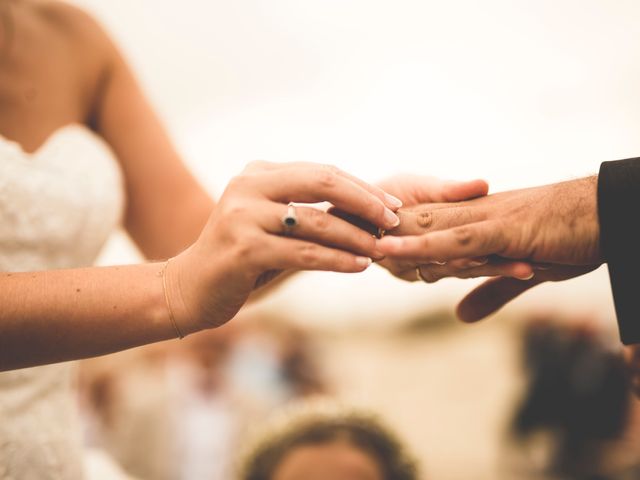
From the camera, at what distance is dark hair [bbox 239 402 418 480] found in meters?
1.73

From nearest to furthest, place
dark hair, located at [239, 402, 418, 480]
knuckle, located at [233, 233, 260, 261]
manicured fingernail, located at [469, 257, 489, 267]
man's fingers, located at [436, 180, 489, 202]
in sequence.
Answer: knuckle, located at [233, 233, 260, 261], manicured fingernail, located at [469, 257, 489, 267], man's fingers, located at [436, 180, 489, 202], dark hair, located at [239, 402, 418, 480]

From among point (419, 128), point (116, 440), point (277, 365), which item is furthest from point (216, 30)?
point (116, 440)

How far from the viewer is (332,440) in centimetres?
171

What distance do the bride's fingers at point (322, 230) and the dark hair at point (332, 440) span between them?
114 centimetres

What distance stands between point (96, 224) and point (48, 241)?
12cm

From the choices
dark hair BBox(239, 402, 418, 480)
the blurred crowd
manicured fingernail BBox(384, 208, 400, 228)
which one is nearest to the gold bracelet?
manicured fingernail BBox(384, 208, 400, 228)

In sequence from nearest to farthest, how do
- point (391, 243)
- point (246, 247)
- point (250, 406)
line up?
point (246, 247)
point (391, 243)
point (250, 406)

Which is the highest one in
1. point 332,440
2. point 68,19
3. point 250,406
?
point 68,19

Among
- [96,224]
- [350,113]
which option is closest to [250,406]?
[350,113]

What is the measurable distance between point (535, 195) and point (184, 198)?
2.71ft

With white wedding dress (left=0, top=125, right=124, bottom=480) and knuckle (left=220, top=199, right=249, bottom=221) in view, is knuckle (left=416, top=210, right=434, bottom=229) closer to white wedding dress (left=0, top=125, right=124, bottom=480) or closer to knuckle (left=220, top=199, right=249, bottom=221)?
knuckle (left=220, top=199, right=249, bottom=221)

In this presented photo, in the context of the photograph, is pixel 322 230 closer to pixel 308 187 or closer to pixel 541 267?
pixel 308 187

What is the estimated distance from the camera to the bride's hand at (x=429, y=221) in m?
0.91

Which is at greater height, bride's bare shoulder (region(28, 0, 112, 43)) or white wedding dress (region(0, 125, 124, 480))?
bride's bare shoulder (region(28, 0, 112, 43))
